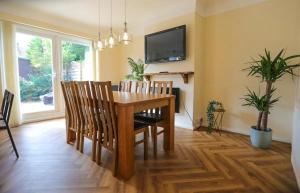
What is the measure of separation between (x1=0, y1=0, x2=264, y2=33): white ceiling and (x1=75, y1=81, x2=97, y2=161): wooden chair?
1.99 meters

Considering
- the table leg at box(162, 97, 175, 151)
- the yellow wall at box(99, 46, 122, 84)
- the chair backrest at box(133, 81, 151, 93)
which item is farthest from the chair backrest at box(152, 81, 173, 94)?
the yellow wall at box(99, 46, 122, 84)

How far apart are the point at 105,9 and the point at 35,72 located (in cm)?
212

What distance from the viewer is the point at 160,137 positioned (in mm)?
2998

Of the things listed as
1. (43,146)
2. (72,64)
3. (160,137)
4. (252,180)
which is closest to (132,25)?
(72,64)

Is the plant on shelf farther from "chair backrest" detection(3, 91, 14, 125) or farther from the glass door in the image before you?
the glass door

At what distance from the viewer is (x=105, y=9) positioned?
11.8 feet

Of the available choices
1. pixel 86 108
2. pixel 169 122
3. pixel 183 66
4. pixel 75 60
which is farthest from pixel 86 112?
pixel 75 60

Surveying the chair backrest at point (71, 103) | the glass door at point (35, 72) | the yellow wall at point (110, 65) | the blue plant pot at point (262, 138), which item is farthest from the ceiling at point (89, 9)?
the blue plant pot at point (262, 138)

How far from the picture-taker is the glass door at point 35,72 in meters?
3.82

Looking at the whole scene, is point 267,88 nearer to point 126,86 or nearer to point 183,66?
point 183,66

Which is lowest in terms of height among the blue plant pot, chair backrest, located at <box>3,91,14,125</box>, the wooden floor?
the wooden floor

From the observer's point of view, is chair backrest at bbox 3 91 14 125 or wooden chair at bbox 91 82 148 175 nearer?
wooden chair at bbox 91 82 148 175

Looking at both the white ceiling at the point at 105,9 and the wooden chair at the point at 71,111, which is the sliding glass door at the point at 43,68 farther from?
the wooden chair at the point at 71,111

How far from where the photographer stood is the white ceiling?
326cm
